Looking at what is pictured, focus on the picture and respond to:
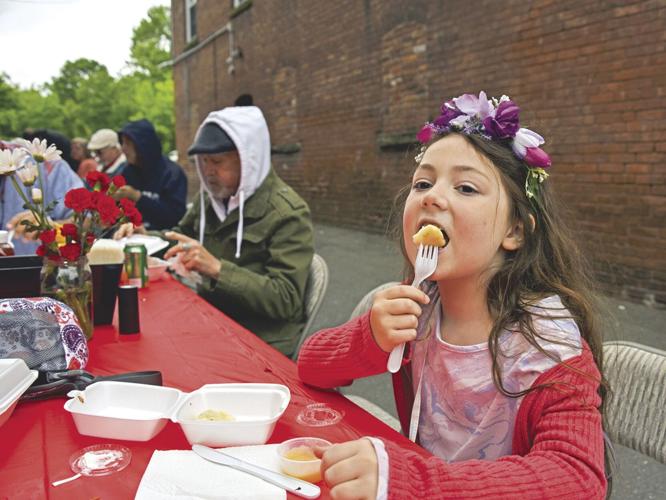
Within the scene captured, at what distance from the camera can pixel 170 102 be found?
1409 inches

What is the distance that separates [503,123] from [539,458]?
807mm

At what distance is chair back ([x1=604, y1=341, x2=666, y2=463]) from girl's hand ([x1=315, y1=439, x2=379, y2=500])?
2.93 ft

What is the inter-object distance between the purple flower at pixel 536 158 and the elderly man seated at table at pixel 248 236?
1.48 m

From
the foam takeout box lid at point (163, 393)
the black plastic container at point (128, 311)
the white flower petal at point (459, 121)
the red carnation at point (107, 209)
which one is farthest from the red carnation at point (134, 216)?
the white flower petal at point (459, 121)

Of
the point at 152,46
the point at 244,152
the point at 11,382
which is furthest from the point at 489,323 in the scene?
the point at 152,46

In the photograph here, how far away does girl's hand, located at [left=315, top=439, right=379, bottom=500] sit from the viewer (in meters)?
0.94

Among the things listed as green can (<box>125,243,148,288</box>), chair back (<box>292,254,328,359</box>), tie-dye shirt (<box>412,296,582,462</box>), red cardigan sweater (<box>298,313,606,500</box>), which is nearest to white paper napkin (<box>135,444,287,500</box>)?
red cardigan sweater (<box>298,313,606,500</box>)

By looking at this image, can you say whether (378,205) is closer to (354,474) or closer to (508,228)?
(508,228)

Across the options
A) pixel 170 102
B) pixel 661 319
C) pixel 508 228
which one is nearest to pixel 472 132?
pixel 508 228

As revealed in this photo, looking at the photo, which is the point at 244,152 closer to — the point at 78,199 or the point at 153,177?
the point at 78,199

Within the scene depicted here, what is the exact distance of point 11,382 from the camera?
4.27ft

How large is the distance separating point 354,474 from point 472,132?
35.6 inches

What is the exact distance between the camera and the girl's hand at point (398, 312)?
1.28 metres

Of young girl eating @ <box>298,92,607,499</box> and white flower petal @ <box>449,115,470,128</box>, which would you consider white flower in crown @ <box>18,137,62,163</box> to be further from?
white flower petal @ <box>449,115,470,128</box>
